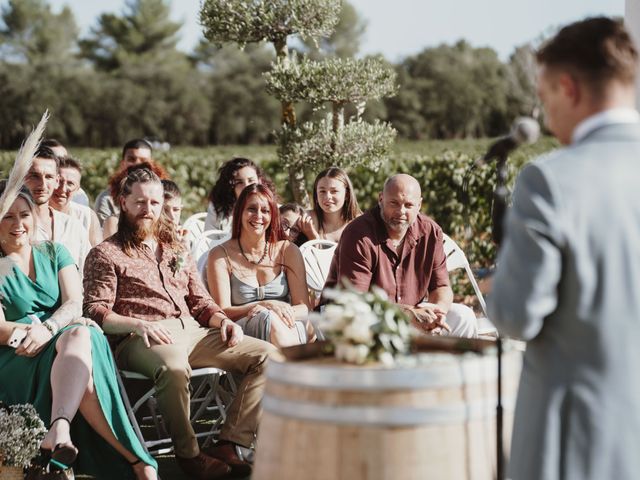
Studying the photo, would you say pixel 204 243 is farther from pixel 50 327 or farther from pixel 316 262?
pixel 50 327

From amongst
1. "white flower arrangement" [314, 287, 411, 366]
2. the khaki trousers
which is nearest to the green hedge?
the khaki trousers

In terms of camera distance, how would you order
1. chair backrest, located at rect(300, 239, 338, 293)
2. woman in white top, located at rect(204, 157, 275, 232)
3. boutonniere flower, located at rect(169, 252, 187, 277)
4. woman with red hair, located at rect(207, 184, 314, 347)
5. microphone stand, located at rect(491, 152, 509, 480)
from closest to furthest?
microphone stand, located at rect(491, 152, 509, 480) < boutonniere flower, located at rect(169, 252, 187, 277) < woman with red hair, located at rect(207, 184, 314, 347) < chair backrest, located at rect(300, 239, 338, 293) < woman in white top, located at rect(204, 157, 275, 232)

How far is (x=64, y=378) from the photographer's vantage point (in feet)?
14.9

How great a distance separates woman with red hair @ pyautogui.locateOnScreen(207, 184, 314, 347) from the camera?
5.63 m

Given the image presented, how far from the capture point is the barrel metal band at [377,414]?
2506 millimetres

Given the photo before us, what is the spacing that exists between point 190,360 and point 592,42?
3.35 metres

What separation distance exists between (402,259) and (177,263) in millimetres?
1288

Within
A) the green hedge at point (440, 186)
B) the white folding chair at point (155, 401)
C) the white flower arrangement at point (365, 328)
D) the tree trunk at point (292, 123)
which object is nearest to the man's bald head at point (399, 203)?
the white folding chair at point (155, 401)

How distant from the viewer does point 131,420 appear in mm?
4812

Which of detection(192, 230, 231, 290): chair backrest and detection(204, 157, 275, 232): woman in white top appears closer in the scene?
detection(192, 230, 231, 290): chair backrest

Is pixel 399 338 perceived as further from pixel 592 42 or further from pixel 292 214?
pixel 292 214

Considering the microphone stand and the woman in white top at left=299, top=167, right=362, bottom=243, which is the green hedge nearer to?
the woman in white top at left=299, top=167, right=362, bottom=243

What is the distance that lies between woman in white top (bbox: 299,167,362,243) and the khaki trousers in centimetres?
202

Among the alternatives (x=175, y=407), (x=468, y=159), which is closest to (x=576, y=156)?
(x=175, y=407)
